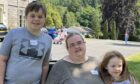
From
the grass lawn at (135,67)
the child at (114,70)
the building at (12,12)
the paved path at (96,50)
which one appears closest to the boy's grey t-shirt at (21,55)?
the child at (114,70)

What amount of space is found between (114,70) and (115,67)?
0.03 metres

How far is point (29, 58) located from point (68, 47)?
523 mm

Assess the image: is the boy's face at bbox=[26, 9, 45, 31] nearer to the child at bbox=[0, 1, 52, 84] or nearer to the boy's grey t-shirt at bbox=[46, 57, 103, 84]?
the child at bbox=[0, 1, 52, 84]

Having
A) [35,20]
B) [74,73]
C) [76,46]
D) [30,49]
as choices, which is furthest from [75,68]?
[35,20]

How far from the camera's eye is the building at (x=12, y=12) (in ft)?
152

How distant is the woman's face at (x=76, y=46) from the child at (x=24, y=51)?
37 cm

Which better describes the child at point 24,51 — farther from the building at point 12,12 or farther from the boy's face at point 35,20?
the building at point 12,12

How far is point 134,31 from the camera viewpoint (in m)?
62.3

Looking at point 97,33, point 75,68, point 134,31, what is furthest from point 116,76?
point 134,31

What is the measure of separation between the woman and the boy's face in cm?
45

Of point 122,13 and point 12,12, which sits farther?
point 122,13

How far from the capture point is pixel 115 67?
455cm

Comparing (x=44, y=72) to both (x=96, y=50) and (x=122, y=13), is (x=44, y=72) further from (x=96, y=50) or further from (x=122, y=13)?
(x=122, y=13)

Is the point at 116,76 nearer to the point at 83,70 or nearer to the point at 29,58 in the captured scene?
the point at 83,70
